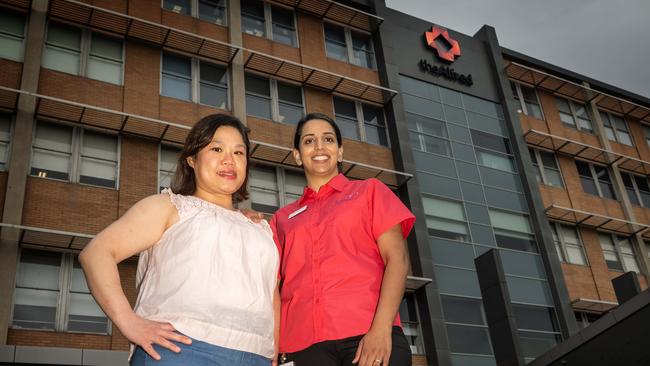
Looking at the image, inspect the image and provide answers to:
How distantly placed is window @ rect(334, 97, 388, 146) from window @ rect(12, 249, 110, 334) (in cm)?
1035

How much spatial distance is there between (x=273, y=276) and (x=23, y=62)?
642 inches

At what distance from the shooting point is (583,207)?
87.2 feet

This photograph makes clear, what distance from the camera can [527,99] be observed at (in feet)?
93.2

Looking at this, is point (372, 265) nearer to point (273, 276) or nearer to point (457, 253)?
point (273, 276)

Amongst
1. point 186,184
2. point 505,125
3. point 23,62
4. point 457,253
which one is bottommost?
point 186,184

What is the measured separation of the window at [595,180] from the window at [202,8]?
16880mm

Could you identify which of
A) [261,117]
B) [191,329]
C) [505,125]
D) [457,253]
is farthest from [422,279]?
[191,329]

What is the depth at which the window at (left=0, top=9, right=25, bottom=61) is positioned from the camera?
666 inches

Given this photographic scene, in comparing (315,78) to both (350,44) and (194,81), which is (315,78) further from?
(194,81)

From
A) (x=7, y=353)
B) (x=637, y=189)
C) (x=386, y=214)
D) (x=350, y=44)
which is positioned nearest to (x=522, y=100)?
(x=637, y=189)

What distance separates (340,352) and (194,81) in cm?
1739

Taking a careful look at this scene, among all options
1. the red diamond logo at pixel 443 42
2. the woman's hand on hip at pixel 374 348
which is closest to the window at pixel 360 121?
the red diamond logo at pixel 443 42

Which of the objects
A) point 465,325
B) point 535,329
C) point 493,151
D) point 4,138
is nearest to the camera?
point 4,138

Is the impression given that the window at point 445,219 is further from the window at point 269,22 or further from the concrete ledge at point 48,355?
the concrete ledge at point 48,355
